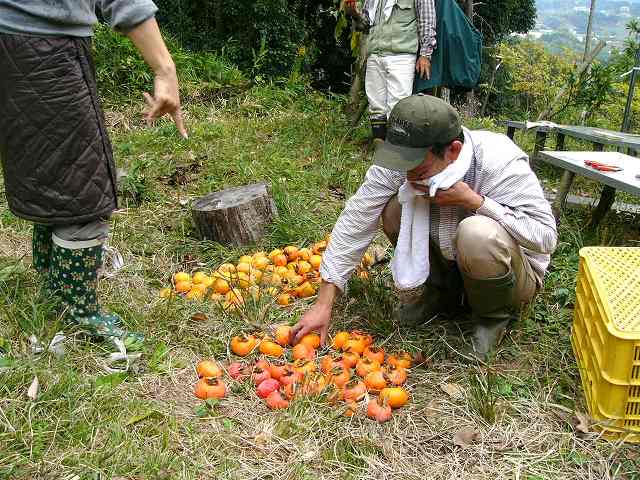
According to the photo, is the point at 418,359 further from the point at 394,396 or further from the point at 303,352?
the point at 303,352

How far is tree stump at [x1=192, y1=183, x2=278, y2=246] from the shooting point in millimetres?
3717

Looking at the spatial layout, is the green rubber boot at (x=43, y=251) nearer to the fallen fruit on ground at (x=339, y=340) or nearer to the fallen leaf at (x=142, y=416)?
the fallen leaf at (x=142, y=416)

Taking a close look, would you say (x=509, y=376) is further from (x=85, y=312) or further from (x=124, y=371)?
(x=85, y=312)

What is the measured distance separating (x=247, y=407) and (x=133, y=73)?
18.8ft

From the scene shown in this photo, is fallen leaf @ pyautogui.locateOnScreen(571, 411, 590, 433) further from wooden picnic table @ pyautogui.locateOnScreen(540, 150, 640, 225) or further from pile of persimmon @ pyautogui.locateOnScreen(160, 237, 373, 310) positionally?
wooden picnic table @ pyautogui.locateOnScreen(540, 150, 640, 225)

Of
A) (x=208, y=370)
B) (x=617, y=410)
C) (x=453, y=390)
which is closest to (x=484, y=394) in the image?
(x=453, y=390)

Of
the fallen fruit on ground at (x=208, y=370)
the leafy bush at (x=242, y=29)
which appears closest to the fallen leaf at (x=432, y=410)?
the fallen fruit on ground at (x=208, y=370)

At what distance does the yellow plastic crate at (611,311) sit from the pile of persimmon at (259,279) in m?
1.07

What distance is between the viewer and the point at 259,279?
3.18 m

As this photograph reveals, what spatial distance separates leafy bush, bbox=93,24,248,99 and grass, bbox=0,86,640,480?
3.66 metres

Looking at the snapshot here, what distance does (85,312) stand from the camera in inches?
97.4

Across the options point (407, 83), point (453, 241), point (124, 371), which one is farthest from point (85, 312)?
point (407, 83)

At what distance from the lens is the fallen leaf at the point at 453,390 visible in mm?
2450

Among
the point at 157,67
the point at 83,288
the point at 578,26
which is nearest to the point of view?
the point at 157,67
